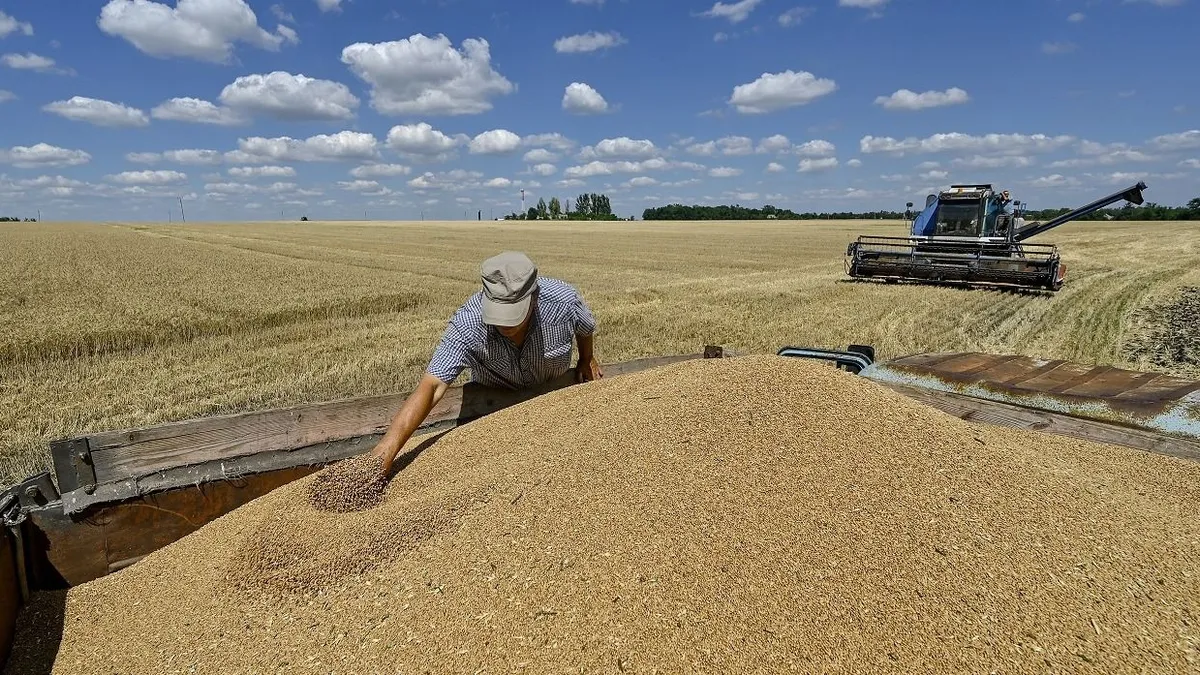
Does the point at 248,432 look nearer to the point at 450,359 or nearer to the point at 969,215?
the point at 450,359

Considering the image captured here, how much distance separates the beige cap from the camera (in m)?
2.59

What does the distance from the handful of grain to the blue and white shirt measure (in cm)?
50

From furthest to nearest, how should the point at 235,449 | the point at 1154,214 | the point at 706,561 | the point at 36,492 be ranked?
the point at 1154,214
the point at 235,449
the point at 36,492
the point at 706,561

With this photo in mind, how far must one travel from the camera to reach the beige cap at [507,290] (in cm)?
259

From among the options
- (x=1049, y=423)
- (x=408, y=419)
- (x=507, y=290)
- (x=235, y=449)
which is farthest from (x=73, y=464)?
(x=1049, y=423)

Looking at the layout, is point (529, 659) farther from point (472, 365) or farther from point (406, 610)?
point (472, 365)

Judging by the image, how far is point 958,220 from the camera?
15.4 m

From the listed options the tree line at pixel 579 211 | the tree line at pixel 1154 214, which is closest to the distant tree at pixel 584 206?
the tree line at pixel 579 211

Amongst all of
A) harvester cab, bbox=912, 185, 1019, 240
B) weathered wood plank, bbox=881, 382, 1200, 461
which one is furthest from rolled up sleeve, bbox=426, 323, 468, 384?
harvester cab, bbox=912, 185, 1019, 240

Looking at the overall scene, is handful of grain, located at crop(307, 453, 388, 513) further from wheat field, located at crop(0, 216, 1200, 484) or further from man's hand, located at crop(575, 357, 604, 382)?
wheat field, located at crop(0, 216, 1200, 484)

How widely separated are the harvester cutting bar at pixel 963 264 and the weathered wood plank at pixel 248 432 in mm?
12255

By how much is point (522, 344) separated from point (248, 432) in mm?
1119

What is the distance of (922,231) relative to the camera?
51.6 feet

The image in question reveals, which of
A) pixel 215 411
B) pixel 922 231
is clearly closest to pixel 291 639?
pixel 215 411
